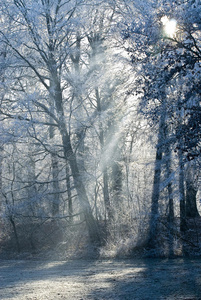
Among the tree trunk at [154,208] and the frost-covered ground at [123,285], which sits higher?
the tree trunk at [154,208]

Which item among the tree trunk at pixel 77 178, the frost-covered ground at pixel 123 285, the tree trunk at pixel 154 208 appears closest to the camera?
the frost-covered ground at pixel 123 285

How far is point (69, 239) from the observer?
1878 cm

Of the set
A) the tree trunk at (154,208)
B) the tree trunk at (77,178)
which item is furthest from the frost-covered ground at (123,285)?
the tree trunk at (77,178)

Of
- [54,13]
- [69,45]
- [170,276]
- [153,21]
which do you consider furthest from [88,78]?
[170,276]

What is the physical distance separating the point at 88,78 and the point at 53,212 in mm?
8275

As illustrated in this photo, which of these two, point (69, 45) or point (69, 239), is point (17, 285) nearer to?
point (69, 239)

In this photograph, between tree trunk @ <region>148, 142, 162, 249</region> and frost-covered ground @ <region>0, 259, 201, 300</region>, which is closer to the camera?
frost-covered ground @ <region>0, 259, 201, 300</region>

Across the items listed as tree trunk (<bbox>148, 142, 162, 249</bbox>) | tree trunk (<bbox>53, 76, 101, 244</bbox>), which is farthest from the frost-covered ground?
tree trunk (<bbox>53, 76, 101, 244</bbox>)

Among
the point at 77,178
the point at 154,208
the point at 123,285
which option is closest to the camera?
the point at 123,285

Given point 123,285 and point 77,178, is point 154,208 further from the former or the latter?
point 123,285

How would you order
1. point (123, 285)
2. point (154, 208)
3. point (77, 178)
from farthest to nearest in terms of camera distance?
point (77, 178) < point (154, 208) < point (123, 285)

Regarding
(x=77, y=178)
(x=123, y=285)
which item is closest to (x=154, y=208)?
(x=77, y=178)

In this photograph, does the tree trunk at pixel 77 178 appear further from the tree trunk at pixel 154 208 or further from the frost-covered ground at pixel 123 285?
the frost-covered ground at pixel 123 285

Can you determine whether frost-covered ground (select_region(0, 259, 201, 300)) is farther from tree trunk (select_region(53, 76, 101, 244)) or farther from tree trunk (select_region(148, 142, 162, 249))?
tree trunk (select_region(53, 76, 101, 244))
